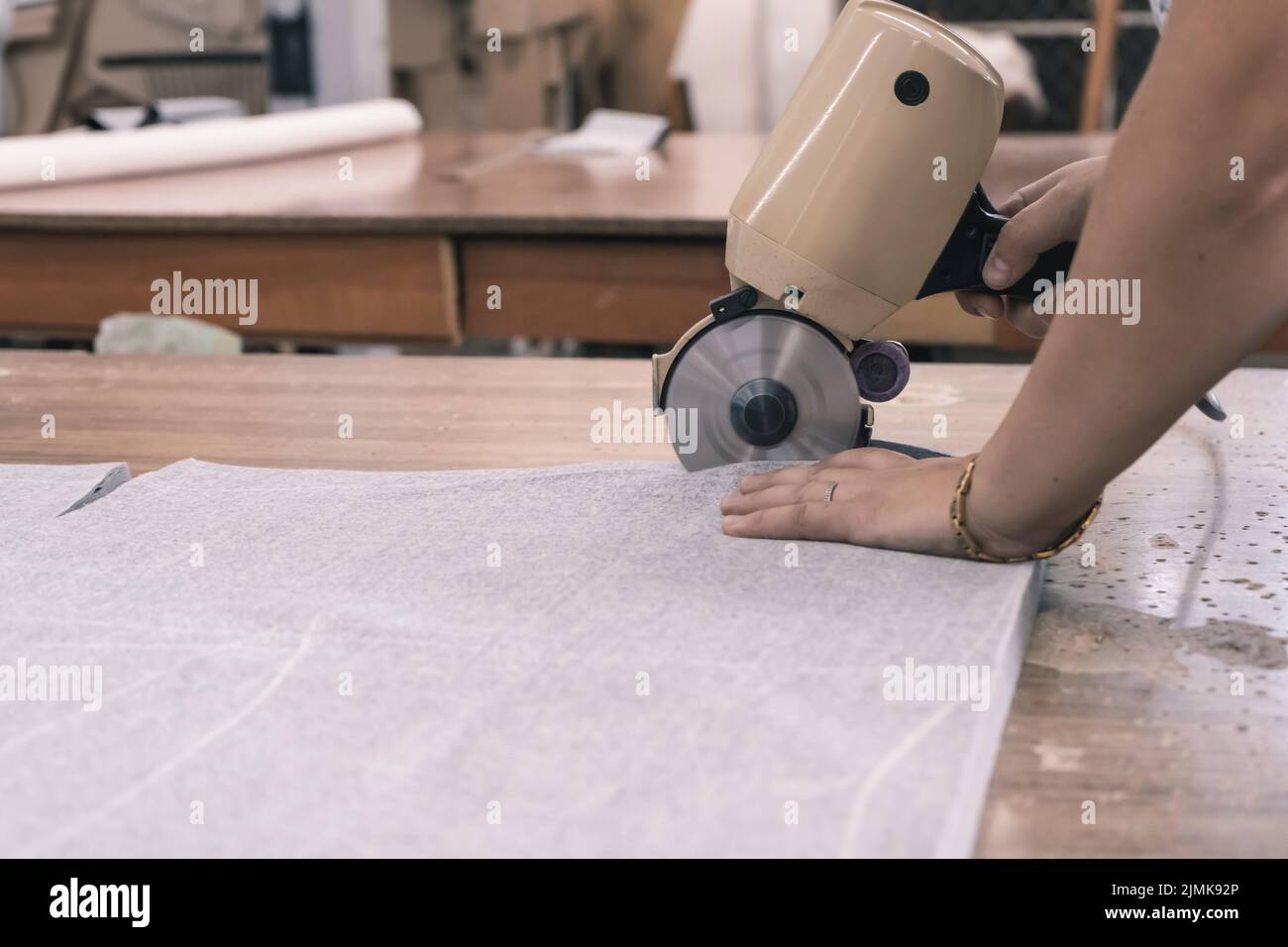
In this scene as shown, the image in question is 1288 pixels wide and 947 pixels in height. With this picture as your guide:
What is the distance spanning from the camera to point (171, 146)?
2.21 m

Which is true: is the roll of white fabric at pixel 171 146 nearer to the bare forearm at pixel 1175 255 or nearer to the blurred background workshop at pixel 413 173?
the blurred background workshop at pixel 413 173

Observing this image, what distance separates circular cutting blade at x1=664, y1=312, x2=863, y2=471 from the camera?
879 mm

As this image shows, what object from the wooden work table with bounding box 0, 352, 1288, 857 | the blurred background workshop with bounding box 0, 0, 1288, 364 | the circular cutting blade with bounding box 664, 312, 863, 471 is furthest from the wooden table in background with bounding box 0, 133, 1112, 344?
the circular cutting blade with bounding box 664, 312, 863, 471

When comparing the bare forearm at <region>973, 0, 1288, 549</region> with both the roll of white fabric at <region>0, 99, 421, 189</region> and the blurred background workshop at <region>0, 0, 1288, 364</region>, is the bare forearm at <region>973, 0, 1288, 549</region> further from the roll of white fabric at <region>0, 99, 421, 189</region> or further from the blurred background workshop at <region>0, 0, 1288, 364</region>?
the roll of white fabric at <region>0, 99, 421, 189</region>

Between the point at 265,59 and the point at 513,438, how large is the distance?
100 inches

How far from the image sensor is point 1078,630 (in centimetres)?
74

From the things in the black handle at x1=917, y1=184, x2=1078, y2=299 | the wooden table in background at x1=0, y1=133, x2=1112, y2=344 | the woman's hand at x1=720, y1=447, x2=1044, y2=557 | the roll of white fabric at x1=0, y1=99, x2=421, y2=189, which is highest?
the black handle at x1=917, y1=184, x2=1078, y2=299

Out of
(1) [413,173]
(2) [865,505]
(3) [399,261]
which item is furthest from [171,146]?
(2) [865,505]

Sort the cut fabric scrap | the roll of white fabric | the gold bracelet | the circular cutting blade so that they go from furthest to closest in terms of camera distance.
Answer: the roll of white fabric → the circular cutting blade → the gold bracelet → the cut fabric scrap

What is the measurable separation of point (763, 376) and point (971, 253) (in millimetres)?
158

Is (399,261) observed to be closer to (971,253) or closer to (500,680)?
(971,253)

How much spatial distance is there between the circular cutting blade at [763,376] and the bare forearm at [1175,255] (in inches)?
7.3

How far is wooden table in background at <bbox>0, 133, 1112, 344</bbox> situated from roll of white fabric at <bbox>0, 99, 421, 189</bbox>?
80mm

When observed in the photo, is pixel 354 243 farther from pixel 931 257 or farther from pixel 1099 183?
pixel 1099 183
